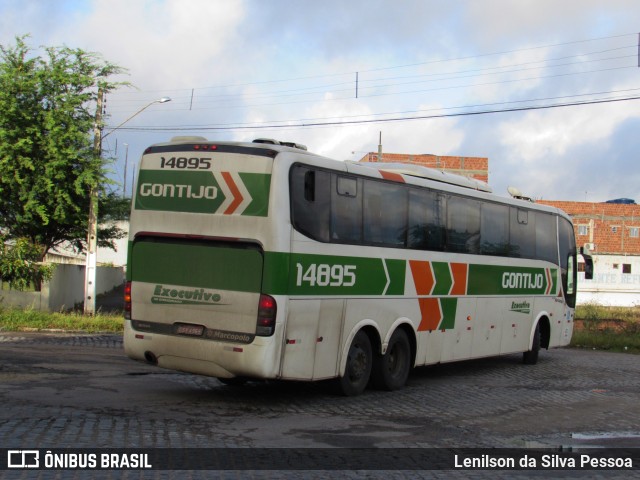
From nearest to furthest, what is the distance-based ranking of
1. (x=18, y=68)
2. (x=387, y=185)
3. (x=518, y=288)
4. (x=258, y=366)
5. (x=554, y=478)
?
(x=554, y=478) → (x=258, y=366) → (x=387, y=185) → (x=518, y=288) → (x=18, y=68)

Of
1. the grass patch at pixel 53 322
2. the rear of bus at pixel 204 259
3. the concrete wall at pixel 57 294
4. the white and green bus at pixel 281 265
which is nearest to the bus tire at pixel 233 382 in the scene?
the white and green bus at pixel 281 265

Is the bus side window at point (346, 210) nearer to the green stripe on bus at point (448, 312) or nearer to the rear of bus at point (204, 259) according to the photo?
the rear of bus at point (204, 259)

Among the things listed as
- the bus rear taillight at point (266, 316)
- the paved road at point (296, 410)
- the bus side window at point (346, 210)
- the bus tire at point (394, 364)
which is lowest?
the paved road at point (296, 410)

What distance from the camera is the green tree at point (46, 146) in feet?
87.4

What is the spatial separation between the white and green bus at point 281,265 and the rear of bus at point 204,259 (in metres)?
0.02

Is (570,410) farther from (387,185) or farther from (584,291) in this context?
(584,291)

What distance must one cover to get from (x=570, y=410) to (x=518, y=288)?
219 inches

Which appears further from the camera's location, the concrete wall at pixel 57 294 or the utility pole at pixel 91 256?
the concrete wall at pixel 57 294

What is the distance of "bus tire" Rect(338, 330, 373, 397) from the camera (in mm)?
11930

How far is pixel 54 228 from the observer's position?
28734 millimetres

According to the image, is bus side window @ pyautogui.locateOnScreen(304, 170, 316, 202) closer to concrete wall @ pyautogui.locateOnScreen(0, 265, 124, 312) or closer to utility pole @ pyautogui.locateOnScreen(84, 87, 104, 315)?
utility pole @ pyautogui.locateOnScreen(84, 87, 104, 315)

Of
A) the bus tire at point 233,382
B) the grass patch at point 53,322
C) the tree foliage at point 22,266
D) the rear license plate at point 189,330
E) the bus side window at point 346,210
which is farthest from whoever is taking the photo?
the tree foliage at point 22,266

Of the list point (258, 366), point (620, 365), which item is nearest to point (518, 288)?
point (620, 365)

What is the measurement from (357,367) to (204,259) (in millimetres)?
3035
